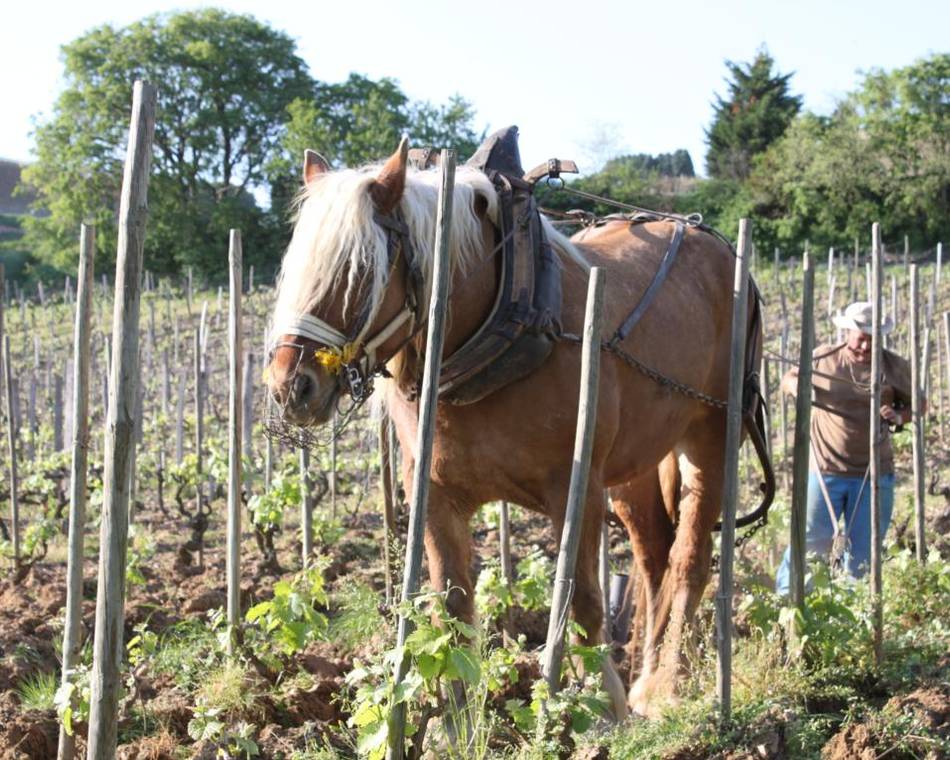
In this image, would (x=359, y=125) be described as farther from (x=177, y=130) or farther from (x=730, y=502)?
(x=730, y=502)

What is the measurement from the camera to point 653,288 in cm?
411

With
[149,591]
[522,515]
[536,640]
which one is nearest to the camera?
[536,640]

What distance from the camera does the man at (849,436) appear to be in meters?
5.84

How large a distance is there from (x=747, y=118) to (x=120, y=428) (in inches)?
1726

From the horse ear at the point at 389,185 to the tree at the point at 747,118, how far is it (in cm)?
4167

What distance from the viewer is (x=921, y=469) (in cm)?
557

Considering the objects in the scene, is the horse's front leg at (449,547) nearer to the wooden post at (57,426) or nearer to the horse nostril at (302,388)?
the horse nostril at (302,388)

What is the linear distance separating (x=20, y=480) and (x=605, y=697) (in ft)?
31.4

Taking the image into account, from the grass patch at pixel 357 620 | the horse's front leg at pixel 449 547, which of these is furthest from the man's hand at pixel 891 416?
the horse's front leg at pixel 449 547

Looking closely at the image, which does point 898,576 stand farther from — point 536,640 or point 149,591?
point 149,591

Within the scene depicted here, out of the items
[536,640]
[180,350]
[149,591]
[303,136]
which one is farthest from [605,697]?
[303,136]

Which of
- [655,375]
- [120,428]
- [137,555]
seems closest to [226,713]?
[120,428]

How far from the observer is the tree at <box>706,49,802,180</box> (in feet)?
142

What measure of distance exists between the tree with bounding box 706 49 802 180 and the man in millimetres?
38437
